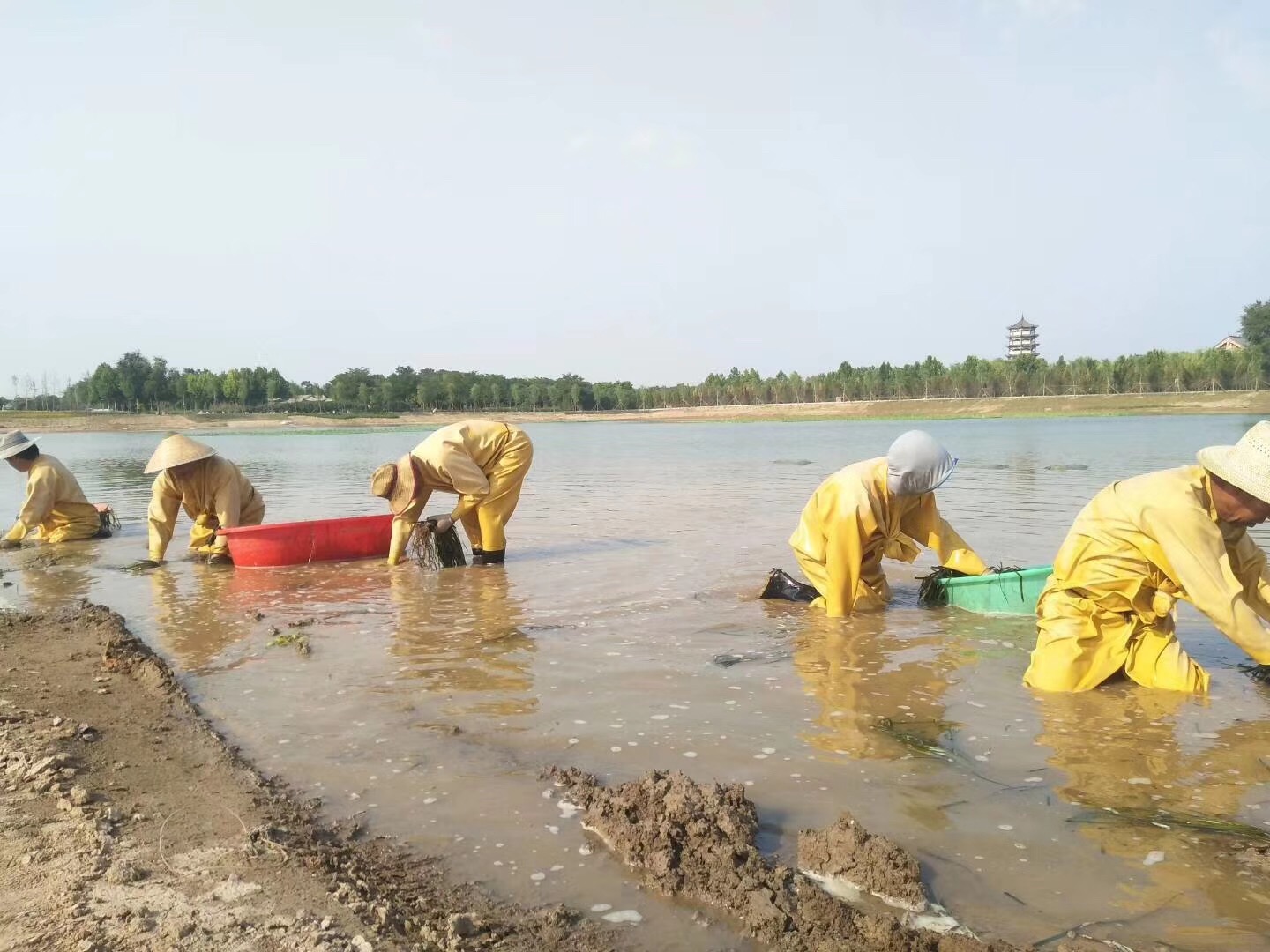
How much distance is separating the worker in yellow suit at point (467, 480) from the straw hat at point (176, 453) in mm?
1578

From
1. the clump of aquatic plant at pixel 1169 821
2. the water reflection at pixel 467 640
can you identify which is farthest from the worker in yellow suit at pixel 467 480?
the clump of aquatic plant at pixel 1169 821

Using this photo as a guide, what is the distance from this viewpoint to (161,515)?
28.2 ft

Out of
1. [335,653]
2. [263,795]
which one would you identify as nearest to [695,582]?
[335,653]

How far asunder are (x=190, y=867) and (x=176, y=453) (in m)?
6.50

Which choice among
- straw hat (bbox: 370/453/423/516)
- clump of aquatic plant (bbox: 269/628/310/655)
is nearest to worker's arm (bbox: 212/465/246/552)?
Result: straw hat (bbox: 370/453/423/516)

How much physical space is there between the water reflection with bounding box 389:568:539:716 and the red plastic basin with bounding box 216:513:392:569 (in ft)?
3.06

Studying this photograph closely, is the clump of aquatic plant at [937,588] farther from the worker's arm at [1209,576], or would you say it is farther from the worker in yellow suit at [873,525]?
the worker's arm at [1209,576]

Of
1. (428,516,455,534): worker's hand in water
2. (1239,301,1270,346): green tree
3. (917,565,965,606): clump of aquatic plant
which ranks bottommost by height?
(917,565,965,606): clump of aquatic plant

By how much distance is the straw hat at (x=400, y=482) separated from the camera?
313 inches

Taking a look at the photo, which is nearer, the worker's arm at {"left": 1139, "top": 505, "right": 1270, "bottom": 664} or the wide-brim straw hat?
the worker's arm at {"left": 1139, "top": 505, "right": 1270, "bottom": 664}

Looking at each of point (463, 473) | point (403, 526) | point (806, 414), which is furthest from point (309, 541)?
point (806, 414)

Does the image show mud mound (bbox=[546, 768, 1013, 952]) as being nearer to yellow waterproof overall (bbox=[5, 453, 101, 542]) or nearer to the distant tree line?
yellow waterproof overall (bbox=[5, 453, 101, 542])

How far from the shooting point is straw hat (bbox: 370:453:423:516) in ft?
26.1

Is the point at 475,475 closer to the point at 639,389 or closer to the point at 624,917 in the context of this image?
the point at 624,917
